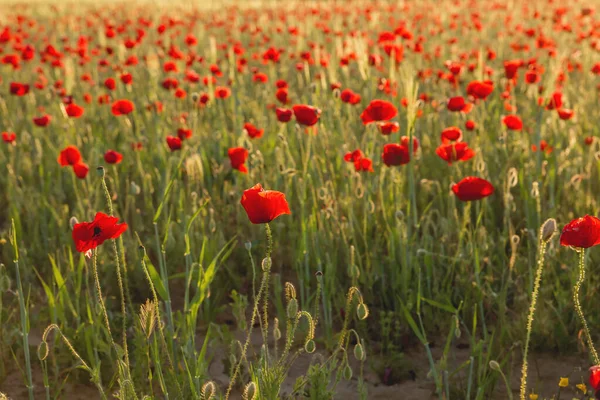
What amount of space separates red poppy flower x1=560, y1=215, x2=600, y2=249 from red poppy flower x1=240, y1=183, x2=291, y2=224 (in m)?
0.59

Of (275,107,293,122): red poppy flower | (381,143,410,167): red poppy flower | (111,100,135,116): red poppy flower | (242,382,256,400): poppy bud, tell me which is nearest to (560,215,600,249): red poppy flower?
(242,382,256,400): poppy bud

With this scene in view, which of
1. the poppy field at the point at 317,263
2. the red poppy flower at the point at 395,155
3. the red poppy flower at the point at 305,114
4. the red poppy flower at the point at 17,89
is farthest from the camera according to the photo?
the red poppy flower at the point at 17,89

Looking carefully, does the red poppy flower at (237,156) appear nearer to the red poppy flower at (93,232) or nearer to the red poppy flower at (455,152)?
the red poppy flower at (455,152)

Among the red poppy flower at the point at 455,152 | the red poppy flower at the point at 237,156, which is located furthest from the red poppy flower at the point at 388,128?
the red poppy flower at the point at 237,156

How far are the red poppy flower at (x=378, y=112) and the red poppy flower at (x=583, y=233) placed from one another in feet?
A: 3.91

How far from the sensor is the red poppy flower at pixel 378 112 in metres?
2.56

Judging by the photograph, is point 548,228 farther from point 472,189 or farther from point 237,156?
point 237,156

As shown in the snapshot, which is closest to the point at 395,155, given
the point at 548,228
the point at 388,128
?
the point at 388,128

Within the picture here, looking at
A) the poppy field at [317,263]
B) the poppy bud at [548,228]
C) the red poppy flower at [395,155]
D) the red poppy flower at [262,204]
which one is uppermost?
the red poppy flower at [262,204]

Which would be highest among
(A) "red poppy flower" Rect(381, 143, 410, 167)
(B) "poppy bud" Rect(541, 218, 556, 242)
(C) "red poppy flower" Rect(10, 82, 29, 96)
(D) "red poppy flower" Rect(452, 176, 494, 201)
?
(C) "red poppy flower" Rect(10, 82, 29, 96)

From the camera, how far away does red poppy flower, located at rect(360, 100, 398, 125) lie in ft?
8.40

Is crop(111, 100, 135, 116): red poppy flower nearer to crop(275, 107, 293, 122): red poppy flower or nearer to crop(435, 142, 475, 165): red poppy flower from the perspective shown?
crop(275, 107, 293, 122): red poppy flower

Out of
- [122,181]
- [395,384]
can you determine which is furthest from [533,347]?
[122,181]

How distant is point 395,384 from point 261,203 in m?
0.97
